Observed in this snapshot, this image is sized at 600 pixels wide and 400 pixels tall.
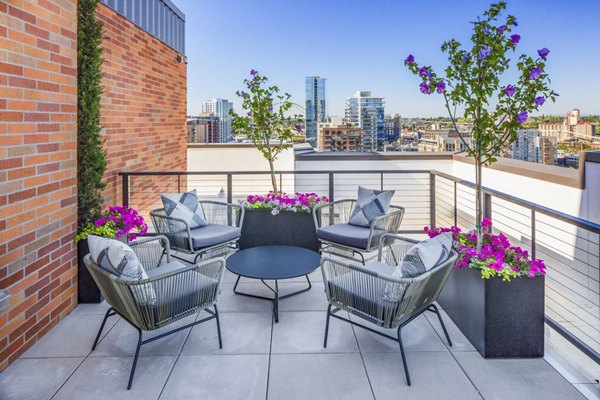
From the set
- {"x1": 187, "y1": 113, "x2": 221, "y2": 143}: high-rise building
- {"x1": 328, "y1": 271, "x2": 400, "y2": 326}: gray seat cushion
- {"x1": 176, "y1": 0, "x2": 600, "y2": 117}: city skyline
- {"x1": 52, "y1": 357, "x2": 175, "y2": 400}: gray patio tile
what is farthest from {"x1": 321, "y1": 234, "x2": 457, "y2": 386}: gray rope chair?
{"x1": 187, "y1": 113, "x2": 221, "y2": 143}: high-rise building

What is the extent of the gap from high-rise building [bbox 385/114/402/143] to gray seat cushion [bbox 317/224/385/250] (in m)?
6.61

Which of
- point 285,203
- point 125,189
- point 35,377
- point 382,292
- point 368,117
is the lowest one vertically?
point 35,377

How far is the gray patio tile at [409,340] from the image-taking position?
8.50ft

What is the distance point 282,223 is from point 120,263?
250 centimetres

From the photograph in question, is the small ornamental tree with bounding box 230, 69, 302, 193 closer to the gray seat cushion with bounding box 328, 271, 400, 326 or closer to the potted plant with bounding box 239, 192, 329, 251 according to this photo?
the potted plant with bounding box 239, 192, 329, 251

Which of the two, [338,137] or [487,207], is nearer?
[487,207]

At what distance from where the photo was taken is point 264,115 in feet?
15.8

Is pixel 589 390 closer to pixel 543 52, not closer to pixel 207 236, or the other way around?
pixel 543 52

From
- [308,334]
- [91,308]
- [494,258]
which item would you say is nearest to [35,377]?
[91,308]

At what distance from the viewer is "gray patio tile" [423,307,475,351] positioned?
258 centimetres

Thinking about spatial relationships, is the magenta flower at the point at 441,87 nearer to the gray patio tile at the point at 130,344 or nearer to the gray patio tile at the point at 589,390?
the gray patio tile at the point at 589,390

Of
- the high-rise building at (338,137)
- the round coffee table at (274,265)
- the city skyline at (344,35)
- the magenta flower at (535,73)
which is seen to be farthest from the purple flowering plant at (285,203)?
the high-rise building at (338,137)

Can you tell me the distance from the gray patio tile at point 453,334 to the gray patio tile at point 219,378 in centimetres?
125

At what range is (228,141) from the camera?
1087cm
